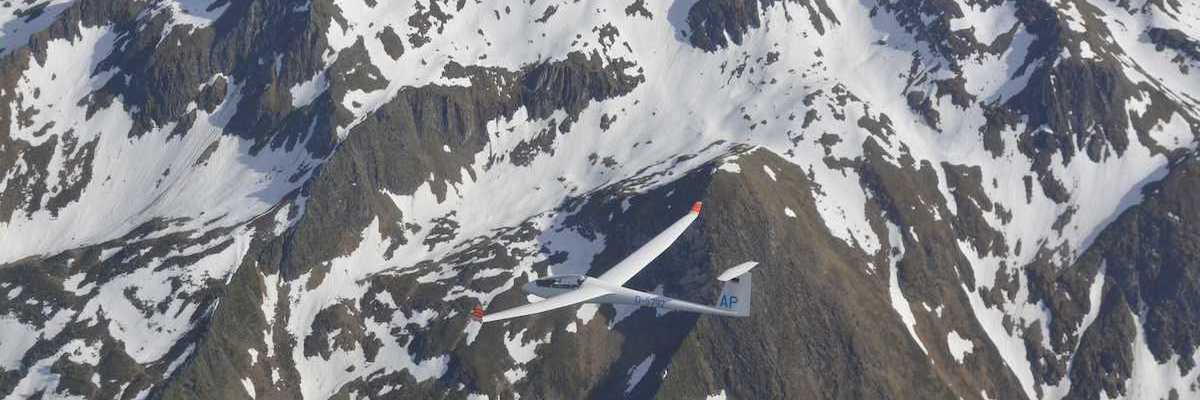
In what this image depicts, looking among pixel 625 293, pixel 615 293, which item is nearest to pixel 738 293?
pixel 625 293

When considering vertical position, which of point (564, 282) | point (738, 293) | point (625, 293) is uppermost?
point (564, 282)

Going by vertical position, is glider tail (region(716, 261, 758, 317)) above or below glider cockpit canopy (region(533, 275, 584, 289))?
below

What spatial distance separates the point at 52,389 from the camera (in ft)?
546

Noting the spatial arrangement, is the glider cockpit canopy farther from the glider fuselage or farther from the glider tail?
the glider tail

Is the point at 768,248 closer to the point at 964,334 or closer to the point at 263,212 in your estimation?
the point at 964,334

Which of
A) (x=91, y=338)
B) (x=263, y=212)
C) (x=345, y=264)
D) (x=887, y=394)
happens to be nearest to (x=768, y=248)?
(x=887, y=394)

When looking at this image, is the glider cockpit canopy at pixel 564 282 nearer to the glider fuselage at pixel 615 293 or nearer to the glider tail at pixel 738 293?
the glider fuselage at pixel 615 293

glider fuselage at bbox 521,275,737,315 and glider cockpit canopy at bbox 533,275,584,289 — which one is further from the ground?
glider cockpit canopy at bbox 533,275,584,289

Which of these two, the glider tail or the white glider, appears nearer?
the white glider

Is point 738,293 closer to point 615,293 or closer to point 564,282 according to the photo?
point 615,293

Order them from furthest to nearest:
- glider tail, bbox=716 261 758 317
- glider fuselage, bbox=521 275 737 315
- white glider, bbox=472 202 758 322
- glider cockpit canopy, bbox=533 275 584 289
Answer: glider cockpit canopy, bbox=533 275 584 289 < glider fuselage, bbox=521 275 737 315 < glider tail, bbox=716 261 758 317 < white glider, bbox=472 202 758 322

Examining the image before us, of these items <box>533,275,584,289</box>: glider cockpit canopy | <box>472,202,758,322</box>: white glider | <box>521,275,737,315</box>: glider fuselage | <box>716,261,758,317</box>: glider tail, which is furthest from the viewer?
<box>533,275,584,289</box>: glider cockpit canopy

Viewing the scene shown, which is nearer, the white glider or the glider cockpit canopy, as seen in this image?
the white glider

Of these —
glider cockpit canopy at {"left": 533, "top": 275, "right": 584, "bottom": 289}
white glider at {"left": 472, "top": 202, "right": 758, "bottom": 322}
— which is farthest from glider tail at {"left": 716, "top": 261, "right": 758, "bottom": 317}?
glider cockpit canopy at {"left": 533, "top": 275, "right": 584, "bottom": 289}
